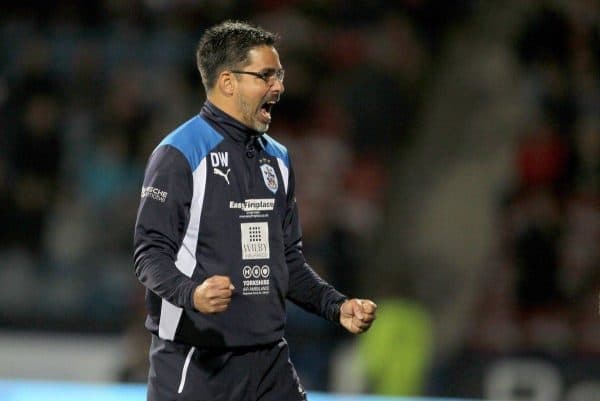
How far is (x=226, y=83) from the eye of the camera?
382 centimetres

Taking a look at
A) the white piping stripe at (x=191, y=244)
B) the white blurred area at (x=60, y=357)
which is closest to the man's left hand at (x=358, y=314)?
the white piping stripe at (x=191, y=244)

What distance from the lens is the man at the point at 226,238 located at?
366cm

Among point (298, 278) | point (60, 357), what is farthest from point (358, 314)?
point (60, 357)

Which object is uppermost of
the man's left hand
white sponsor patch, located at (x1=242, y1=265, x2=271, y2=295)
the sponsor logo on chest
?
the sponsor logo on chest

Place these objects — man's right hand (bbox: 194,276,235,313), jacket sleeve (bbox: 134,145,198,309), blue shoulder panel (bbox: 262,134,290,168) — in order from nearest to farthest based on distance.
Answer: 1. man's right hand (bbox: 194,276,235,313)
2. jacket sleeve (bbox: 134,145,198,309)
3. blue shoulder panel (bbox: 262,134,290,168)

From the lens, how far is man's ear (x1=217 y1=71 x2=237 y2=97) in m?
3.81

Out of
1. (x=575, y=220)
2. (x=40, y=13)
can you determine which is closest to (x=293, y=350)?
(x=575, y=220)

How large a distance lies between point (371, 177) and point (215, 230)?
5.48 meters

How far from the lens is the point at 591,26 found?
8961 mm

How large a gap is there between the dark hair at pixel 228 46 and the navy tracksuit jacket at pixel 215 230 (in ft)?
0.42

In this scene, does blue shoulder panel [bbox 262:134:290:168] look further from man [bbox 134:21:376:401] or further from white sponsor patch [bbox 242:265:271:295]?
white sponsor patch [bbox 242:265:271:295]

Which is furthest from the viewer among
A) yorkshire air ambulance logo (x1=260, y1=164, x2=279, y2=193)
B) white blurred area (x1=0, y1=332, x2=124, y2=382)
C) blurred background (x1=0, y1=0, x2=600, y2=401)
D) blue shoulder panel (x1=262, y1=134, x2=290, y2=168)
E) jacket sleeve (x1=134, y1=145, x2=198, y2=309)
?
white blurred area (x1=0, y1=332, x2=124, y2=382)

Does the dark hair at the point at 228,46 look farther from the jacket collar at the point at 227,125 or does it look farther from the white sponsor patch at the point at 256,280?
the white sponsor patch at the point at 256,280

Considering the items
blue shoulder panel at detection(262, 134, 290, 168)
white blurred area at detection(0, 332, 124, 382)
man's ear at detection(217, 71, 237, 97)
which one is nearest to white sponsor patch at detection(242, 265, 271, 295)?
blue shoulder panel at detection(262, 134, 290, 168)
